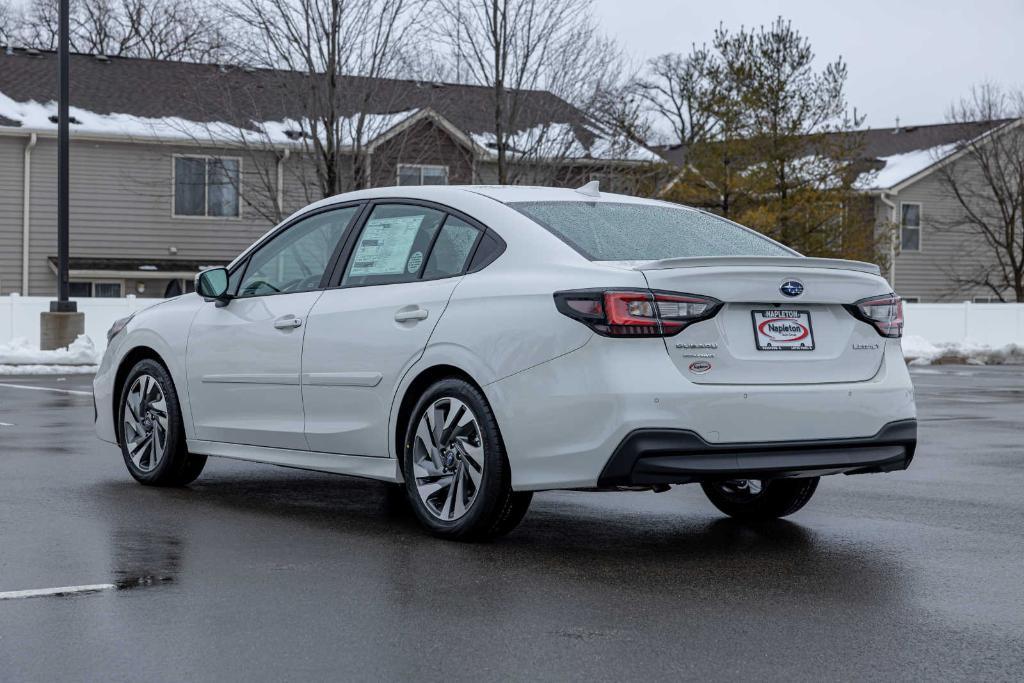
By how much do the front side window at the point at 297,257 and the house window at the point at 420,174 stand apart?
22.0m

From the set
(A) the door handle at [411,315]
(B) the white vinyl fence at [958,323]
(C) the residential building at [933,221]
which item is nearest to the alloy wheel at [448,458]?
(A) the door handle at [411,315]

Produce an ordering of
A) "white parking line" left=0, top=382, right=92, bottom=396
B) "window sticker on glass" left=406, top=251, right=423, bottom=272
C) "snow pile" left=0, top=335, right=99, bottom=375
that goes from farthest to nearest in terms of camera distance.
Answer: "snow pile" left=0, top=335, right=99, bottom=375
"white parking line" left=0, top=382, right=92, bottom=396
"window sticker on glass" left=406, top=251, right=423, bottom=272

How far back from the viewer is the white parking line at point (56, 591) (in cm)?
549

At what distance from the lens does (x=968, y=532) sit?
7.20 metres

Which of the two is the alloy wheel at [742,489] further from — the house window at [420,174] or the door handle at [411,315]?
the house window at [420,174]

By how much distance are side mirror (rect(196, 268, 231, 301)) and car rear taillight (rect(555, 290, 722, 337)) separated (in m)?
2.80

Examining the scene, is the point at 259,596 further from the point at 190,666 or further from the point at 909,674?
the point at 909,674

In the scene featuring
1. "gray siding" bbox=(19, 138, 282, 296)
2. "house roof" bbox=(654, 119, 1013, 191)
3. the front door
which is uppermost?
"house roof" bbox=(654, 119, 1013, 191)

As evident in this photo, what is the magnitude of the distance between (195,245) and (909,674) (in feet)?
96.5

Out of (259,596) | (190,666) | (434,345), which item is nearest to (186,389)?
(434,345)

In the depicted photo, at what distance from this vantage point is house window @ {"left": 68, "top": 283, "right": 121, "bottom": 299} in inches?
1245

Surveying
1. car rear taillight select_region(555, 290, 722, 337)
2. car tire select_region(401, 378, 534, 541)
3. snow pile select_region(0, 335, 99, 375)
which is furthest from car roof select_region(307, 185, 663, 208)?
snow pile select_region(0, 335, 99, 375)

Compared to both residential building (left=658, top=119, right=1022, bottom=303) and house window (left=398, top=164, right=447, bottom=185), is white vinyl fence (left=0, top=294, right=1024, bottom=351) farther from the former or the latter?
house window (left=398, top=164, right=447, bottom=185)

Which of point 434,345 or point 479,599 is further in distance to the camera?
point 434,345
